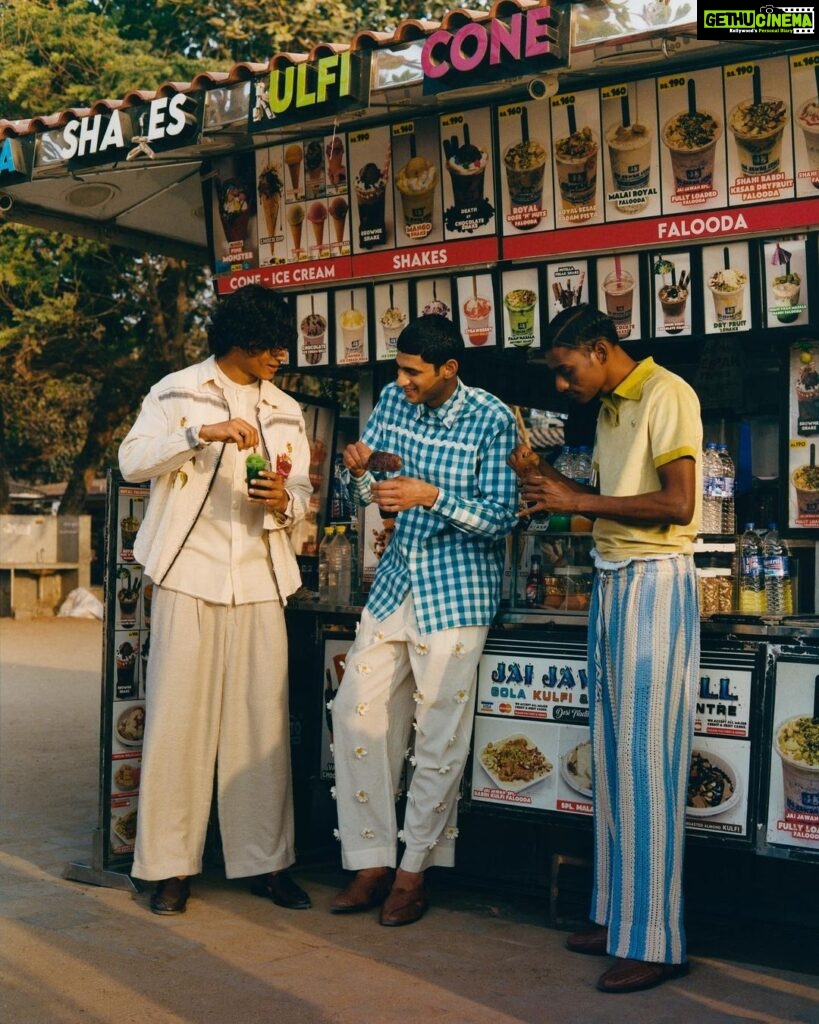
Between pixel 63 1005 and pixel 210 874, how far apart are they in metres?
1.61

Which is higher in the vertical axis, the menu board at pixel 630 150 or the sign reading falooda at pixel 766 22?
the sign reading falooda at pixel 766 22

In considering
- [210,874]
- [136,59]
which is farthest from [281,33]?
[210,874]

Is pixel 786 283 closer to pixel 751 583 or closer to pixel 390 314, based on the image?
pixel 751 583

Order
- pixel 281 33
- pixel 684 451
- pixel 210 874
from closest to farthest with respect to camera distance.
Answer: pixel 684 451, pixel 210 874, pixel 281 33

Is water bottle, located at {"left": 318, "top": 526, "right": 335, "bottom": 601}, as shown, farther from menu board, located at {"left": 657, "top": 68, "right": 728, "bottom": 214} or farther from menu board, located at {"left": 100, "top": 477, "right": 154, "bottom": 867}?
menu board, located at {"left": 657, "top": 68, "right": 728, "bottom": 214}

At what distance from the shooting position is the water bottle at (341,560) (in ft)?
18.9

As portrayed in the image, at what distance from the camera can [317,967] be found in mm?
3947

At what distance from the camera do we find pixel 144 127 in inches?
217

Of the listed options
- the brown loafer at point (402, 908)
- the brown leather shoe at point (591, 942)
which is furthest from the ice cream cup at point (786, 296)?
the brown loafer at point (402, 908)

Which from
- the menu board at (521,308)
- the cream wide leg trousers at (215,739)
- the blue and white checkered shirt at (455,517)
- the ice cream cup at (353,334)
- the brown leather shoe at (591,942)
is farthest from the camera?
the ice cream cup at (353,334)

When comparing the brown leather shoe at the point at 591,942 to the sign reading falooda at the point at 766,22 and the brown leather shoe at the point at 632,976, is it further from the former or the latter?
the sign reading falooda at the point at 766,22

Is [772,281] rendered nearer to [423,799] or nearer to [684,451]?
[684,451]

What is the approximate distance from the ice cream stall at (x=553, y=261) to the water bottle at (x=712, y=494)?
3 centimetres

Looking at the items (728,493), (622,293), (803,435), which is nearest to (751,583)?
(728,493)
